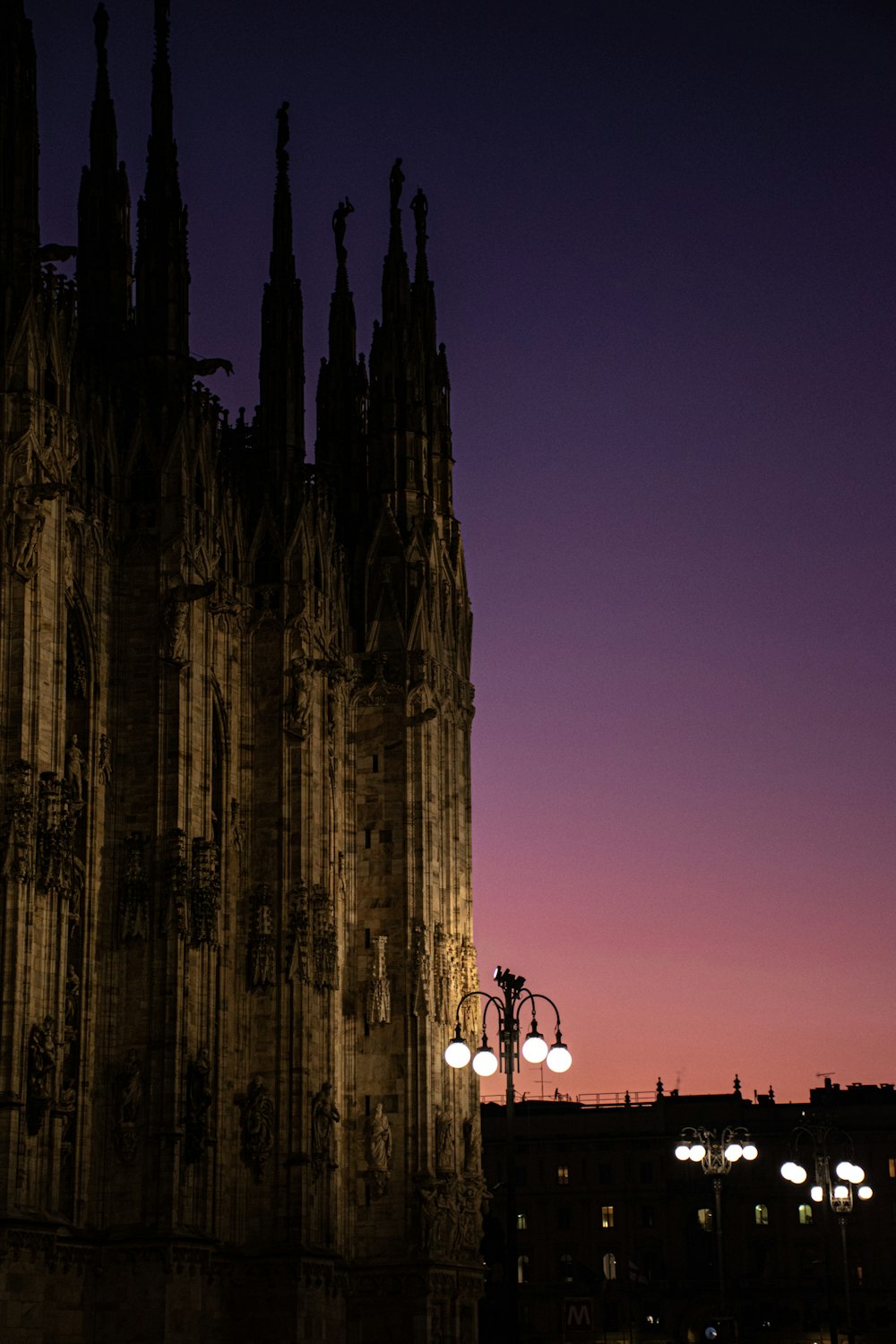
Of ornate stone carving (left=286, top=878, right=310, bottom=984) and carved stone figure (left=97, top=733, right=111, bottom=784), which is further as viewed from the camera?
ornate stone carving (left=286, top=878, right=310, bottom=984)

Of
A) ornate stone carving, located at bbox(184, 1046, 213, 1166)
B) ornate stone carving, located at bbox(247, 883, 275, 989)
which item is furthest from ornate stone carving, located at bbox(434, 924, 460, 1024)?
ornate stone carving, located at bbox(184, 1046, 213, 1166)

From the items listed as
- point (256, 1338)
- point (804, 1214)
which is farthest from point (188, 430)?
point (804, 1214)

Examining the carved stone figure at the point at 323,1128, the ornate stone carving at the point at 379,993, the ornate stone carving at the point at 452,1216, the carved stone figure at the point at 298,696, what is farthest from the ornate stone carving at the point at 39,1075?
the ornate stone carving at the point at 452,1216

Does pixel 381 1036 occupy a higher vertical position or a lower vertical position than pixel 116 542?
lower

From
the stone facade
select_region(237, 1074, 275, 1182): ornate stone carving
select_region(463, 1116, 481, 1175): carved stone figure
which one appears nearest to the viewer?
the stone facade

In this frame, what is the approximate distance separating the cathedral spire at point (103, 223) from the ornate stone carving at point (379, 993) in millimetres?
19580

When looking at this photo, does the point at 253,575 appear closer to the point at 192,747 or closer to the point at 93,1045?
the point at 192,747

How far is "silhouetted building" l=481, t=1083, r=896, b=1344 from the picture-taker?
122 m

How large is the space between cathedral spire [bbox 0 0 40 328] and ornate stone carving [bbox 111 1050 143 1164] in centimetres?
1775

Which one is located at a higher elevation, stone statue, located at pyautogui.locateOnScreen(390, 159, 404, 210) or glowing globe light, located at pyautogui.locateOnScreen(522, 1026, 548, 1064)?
stone statue, located at pyautogui.locateOnScreen(390, 159, 404, 210)

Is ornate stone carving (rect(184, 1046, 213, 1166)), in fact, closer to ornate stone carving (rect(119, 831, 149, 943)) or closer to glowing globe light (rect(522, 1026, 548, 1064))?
ornate stone carving (rect(119, 831, 149, 943))

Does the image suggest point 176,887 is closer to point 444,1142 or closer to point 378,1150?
point 378,1150

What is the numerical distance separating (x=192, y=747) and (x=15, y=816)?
8916mm

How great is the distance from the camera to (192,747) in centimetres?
5353
